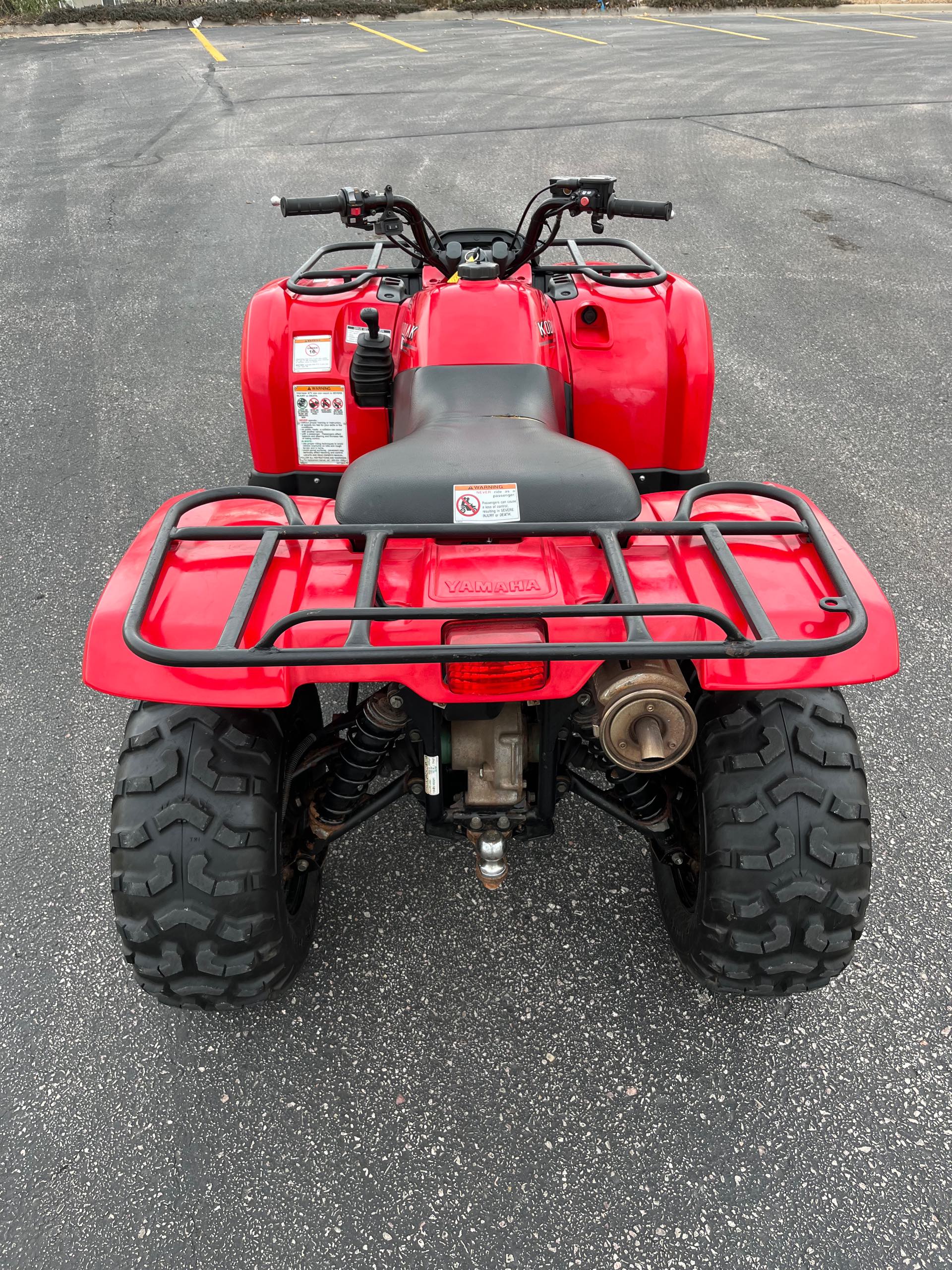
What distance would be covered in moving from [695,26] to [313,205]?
16.7 metres

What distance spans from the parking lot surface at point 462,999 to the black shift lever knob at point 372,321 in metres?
1.38

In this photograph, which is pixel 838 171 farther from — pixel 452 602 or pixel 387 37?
pixel 387 37

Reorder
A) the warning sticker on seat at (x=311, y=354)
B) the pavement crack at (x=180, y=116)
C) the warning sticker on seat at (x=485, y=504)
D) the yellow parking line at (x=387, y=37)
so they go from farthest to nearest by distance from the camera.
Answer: the yellow parking line at (x=387, y=37)
the pavement crack at (x=180, y=116)
the warning sticker on seat at (x=311, y=354)
the warning sticker on seat at (x=485, y=504)

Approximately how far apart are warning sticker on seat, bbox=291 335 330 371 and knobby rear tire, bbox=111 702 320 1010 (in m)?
1.48

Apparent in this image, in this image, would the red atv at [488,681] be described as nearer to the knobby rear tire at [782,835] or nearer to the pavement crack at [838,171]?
the knobby rear tire at [782,835]

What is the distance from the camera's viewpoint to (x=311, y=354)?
9.42 feet

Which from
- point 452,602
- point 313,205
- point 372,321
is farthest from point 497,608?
point 313,205

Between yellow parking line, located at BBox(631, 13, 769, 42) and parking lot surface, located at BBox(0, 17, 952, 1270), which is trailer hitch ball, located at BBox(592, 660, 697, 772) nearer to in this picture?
parking lot surface, located at BBox(0, 17, 952, 1270)

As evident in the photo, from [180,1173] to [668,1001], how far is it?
45.3 inches

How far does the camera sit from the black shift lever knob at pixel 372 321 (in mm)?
2473

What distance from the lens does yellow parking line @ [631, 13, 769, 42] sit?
14555mm

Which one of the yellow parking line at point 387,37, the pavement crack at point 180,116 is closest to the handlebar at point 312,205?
the pavement crack at point 180,116

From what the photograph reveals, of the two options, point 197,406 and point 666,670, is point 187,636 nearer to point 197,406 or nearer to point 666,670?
point 666,670

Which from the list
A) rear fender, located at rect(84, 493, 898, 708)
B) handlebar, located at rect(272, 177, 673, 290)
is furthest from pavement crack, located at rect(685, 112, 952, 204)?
rear fender, located at rect(84, 493, 898, 708)
